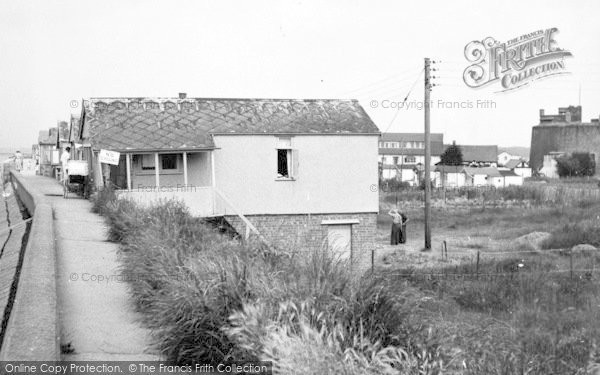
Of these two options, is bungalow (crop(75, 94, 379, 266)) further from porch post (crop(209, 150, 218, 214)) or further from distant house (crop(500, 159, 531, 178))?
distant house (crop(500, 159, 531, 178))

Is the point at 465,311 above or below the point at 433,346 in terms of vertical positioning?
below

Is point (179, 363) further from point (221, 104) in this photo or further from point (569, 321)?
point (221, 104)

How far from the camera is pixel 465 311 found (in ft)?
57.5

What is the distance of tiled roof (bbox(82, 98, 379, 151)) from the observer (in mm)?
24094

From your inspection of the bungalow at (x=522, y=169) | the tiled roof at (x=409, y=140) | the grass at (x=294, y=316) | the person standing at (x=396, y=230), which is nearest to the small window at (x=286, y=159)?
the person standing at (x=396, y=230)

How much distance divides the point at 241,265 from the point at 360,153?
1979 cm

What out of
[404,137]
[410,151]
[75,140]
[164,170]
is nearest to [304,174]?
[164,170]

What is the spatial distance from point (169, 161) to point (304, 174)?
4.67 m

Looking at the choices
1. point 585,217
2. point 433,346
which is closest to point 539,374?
point 433,346

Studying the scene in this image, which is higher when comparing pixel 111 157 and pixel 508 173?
pixel 111 157

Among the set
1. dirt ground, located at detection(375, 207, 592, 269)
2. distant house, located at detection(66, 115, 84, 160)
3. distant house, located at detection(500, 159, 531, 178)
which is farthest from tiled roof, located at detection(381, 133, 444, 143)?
distant house, located at detection(66, 115, 84, 160)

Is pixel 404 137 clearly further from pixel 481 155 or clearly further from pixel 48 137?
pixel 48 137

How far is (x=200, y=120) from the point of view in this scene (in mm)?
25594

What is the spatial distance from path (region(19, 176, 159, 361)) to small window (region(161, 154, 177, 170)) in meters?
12.2
